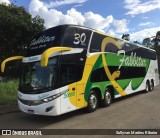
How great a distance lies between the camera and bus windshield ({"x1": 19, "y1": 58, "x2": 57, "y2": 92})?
10.5m

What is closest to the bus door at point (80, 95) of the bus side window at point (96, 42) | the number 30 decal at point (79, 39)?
the number 30 decal at point (79, 39)

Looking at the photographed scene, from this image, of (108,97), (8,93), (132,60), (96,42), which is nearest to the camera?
(96,42)

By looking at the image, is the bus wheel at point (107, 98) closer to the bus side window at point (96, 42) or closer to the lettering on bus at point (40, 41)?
the bus side window at point (96, 42)

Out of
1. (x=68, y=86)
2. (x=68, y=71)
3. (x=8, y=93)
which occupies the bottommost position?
(x=8, y=93)

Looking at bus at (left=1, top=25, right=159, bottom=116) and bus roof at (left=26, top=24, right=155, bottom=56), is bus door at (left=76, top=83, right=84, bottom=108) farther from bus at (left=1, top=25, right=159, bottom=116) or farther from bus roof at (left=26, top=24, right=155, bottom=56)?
bus roof at (left=26, top=24, right=155, bottom=56)

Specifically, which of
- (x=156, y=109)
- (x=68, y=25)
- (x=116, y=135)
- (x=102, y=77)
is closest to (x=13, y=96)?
(x=102, y=77)

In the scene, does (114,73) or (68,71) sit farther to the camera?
(114,73)

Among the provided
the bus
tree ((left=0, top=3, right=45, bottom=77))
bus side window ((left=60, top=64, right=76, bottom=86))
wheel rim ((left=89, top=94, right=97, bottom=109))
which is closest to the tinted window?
the bus

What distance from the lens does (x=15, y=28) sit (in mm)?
24438

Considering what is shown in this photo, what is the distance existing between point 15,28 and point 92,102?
14.1 metres

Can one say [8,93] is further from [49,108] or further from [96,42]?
[49,108]

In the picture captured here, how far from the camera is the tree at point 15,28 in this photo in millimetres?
23828

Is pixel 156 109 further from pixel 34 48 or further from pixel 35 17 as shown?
pixel 35 17

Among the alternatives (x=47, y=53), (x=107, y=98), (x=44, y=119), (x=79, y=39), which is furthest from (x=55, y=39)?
(x=107, y=98)
